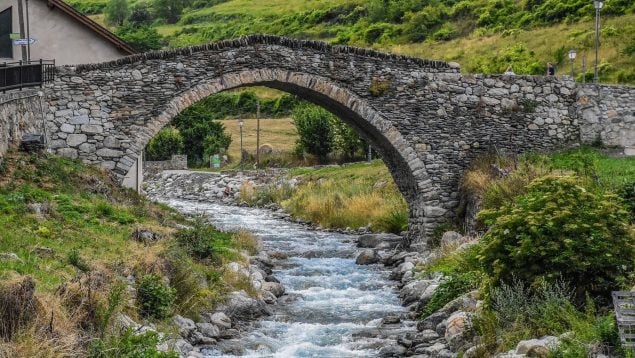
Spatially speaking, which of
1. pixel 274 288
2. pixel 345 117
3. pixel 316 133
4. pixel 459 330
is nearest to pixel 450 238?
pixel 345 117

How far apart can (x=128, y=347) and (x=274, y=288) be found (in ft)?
24.5

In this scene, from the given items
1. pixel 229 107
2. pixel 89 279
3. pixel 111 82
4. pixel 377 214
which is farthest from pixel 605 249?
pixel 229 107

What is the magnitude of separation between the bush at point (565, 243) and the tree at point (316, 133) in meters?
32.6

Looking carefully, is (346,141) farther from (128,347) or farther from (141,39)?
(128,347)

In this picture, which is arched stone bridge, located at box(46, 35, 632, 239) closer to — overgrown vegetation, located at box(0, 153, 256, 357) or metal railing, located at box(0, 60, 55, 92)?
metal railing, located at box(0, 60, 55, 92)

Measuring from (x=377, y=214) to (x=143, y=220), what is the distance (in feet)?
34.7

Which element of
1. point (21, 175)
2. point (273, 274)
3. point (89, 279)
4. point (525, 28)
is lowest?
point (273, 274)

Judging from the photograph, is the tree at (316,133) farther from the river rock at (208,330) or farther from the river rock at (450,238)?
the river rock at (208,330)

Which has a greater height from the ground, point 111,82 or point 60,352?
point 111,82

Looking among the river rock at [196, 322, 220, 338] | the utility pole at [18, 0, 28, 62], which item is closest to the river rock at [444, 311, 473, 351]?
the river rock at [196, 322, 220, 338]

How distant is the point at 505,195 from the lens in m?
18.2

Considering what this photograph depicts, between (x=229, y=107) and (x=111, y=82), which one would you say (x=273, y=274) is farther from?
(x=229, y=107)

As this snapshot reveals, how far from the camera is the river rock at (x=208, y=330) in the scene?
13369mm

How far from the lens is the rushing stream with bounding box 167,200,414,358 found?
13242mm
